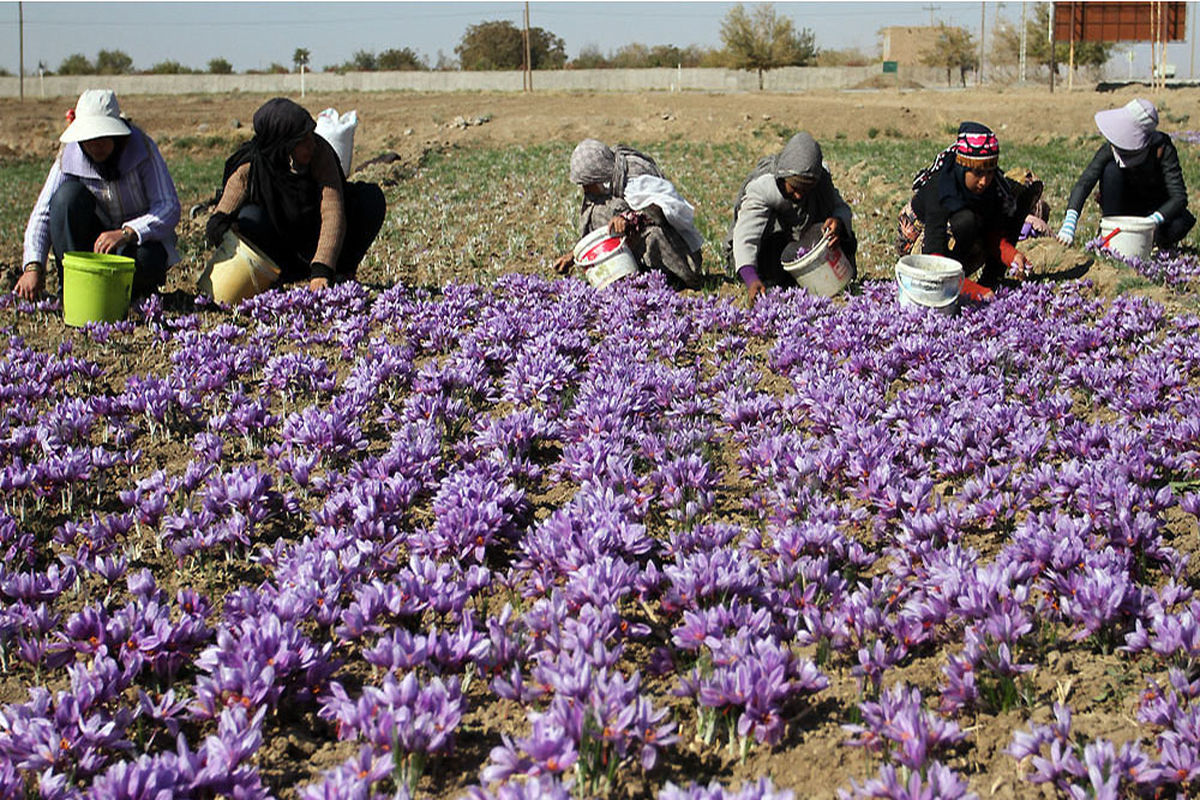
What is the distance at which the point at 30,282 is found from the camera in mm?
7250

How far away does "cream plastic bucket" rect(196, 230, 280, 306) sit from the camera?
766 centimetres

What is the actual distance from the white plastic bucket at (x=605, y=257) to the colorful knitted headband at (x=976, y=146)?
2646 mm

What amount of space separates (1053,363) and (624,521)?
3.47 m

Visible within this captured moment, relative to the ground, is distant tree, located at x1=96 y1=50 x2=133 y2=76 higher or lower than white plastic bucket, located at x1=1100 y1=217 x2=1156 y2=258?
higher

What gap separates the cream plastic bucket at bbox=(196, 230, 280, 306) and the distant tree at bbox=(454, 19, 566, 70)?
3409 inches

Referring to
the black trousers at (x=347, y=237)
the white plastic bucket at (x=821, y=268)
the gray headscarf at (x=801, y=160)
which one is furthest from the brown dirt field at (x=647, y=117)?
the gray headscarf at (x=801, y=160)

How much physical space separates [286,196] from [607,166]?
2.56m

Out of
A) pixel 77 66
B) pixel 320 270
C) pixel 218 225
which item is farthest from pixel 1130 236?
pixel 77 66

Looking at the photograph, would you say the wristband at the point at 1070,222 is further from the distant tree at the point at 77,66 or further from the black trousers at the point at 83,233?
the distant tree at the point at 77,66

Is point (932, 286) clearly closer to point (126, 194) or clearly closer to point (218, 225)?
point (218, 225)

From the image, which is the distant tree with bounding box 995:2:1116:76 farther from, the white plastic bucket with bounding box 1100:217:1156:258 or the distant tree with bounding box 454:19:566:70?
the white plastic bucket with bounding box 1100:217:1156:258

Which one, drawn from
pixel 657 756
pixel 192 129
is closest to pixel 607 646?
pixel 657 756

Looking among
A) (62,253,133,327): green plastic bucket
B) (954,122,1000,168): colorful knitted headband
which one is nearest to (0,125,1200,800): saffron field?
(62,253,133,327): green plastic bucket

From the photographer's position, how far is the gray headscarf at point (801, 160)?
7285 millimetres
